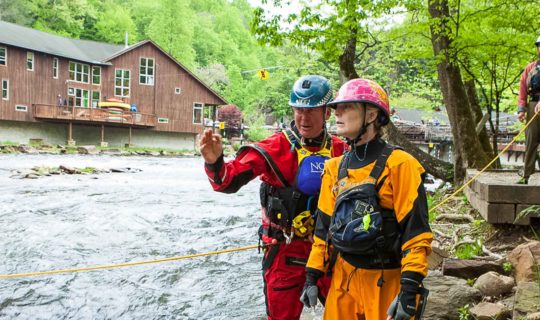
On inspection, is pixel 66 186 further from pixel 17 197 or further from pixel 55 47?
pixel 55 47

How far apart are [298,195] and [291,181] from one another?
13 centimetres

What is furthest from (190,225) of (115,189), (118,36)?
(118,36)

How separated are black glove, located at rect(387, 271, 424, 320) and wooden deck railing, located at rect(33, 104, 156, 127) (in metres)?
42.2

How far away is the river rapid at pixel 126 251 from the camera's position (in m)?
6.38

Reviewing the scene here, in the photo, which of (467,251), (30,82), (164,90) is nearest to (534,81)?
(467,251)

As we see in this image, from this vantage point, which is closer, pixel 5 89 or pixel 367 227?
pixel 367 227

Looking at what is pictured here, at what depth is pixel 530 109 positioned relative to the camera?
6.63 meters

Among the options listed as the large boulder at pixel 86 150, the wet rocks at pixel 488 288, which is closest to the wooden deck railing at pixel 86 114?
the large boulder at pixel 86 150

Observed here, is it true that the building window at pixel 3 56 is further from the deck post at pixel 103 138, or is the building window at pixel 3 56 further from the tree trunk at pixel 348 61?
the tree trunk at pixel 348 61

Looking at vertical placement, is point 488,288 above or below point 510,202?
below

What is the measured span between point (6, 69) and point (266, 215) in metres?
43.1

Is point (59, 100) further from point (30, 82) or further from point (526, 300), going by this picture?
point (526, 300)

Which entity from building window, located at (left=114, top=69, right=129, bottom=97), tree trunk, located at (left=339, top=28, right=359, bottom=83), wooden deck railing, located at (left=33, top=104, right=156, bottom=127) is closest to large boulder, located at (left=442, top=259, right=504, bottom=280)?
tree trunk, located at (left=339, top=28, right=359, bottom=83)

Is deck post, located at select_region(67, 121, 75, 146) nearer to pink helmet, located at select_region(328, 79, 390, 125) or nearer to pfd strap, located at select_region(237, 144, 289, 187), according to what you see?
pfd strap, located at select_region(237, 144, 289, 187)
